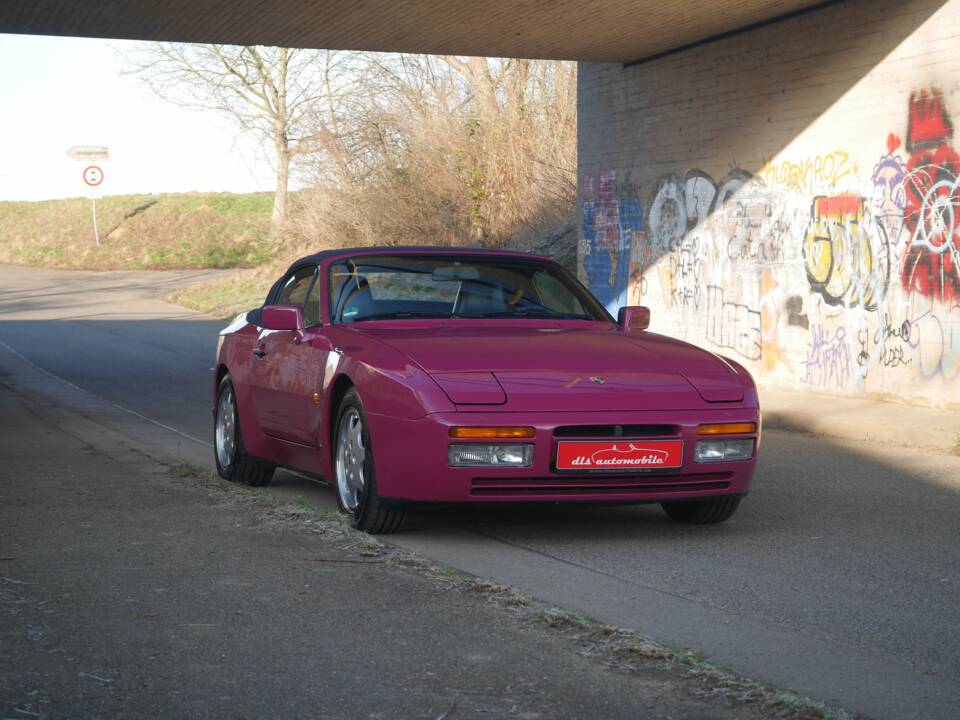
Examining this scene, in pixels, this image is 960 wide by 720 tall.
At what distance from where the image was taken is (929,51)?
43.4ft


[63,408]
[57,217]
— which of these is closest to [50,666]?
[63,408]

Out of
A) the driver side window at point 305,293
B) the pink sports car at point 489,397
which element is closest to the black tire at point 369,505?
Answer: the pink sports car at point 489,397

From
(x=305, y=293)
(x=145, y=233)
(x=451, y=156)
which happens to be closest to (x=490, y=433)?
(x=305, y=293)

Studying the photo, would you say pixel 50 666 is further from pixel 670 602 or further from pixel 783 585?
pixel 783 585

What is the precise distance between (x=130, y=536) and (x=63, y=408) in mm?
8435

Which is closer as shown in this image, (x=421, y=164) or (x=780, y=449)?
(x=780, y=449)

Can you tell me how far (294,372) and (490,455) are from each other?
1763 mm

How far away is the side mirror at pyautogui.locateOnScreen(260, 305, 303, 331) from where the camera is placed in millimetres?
7938

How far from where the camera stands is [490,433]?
6.48m

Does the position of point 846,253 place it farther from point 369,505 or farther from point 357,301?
point 369,505

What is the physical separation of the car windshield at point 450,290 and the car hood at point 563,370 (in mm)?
352

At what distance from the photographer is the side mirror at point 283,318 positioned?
794 cm

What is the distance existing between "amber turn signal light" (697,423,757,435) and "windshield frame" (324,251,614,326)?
1.40m

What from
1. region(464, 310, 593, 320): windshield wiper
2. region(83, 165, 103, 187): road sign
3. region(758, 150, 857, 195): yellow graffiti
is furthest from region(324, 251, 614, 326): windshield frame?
region(83, 165, 103, 187): road sign
